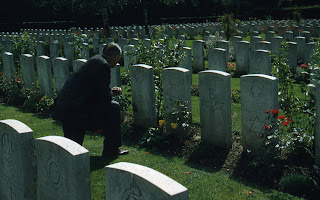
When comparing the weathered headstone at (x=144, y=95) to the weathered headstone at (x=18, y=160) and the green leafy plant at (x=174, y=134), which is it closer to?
the green leafy plant at (x=174, y=134)

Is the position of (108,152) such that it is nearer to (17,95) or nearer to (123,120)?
(123,120)

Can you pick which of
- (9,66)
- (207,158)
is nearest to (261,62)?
(207,158)

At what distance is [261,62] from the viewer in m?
9.64

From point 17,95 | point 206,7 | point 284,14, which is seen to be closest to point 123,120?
point 17,95

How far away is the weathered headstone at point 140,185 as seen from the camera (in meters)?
2.67

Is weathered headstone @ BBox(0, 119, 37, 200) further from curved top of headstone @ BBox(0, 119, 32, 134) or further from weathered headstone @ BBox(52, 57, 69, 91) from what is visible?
weathered headstone @ BBox(52, 57, 69, 91)

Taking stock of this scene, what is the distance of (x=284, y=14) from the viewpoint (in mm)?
37156

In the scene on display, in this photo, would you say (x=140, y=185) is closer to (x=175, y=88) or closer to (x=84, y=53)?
(x=175, y=88)

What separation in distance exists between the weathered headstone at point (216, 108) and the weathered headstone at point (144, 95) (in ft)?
3.65

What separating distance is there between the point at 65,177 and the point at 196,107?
5.85 metres

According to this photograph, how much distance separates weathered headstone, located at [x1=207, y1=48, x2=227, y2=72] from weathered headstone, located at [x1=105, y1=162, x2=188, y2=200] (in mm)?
7273

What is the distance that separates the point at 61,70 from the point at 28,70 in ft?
4.54

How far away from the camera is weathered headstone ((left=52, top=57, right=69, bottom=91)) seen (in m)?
8.98

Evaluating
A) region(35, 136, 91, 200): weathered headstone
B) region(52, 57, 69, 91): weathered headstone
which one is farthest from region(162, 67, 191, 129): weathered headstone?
region(35, 136, 91, 200): weathered headstone
